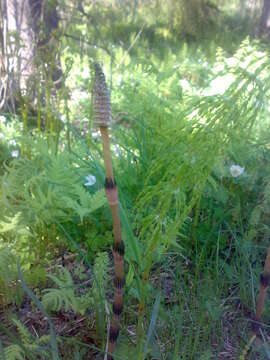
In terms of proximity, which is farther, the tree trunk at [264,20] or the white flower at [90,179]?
the tree trunk at [264,20]

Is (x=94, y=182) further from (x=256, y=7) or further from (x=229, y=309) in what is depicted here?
(x=256, y=7)

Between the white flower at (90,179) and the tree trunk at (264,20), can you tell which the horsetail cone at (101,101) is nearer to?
the white flower at (90,179)

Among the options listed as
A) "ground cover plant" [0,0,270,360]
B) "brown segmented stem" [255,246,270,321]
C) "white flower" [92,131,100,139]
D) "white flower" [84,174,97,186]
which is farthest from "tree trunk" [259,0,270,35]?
"brown segmented stem" [255,246,270,321]

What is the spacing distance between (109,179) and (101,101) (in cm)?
20

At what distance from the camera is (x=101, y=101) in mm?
844

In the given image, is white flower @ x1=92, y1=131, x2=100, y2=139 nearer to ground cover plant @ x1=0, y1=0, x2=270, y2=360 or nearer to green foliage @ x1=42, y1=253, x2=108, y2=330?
ground cover plant @ x1=0, y1=0, x2=270, y2=360

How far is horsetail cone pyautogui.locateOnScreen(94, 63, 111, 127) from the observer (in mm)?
843

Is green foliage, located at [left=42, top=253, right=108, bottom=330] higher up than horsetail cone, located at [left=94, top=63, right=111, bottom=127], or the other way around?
horsetail cone, located at [left=94, top=63, right=111, bottom=127]

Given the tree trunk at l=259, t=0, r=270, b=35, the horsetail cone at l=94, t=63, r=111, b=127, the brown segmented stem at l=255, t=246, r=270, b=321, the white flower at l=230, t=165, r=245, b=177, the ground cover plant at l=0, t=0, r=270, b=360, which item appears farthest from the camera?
the tree trunk at l=259, t=0, r=270, b=35

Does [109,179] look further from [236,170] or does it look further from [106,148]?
[236,170]

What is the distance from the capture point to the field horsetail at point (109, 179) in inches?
33.4

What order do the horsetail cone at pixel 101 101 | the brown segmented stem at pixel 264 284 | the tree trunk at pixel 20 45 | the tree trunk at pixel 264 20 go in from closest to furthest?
the horsetail cone at pixel 101 101
the brown segmented stem at pixel 264 284
the tree trunk at pixel 20 45
the tree trunk at pixel 264 20

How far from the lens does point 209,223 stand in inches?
70.7

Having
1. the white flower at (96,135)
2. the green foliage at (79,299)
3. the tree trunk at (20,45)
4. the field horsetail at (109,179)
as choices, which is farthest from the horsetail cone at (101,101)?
the white flower at (96,135)
